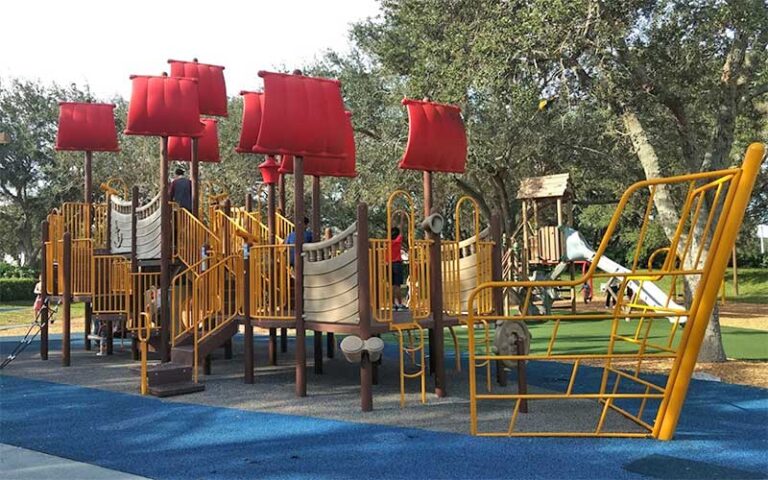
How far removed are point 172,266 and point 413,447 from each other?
7.65 metres

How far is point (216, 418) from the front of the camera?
747 centimetres

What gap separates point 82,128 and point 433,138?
924 cm

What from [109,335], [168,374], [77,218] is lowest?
[168,374]

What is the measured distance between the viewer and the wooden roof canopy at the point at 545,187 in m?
21.8

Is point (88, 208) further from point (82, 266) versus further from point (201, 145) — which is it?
point (201, 145)

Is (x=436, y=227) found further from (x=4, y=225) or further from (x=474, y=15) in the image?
(x=4, y=225)

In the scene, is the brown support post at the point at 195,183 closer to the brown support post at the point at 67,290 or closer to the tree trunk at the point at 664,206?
the brown support post at the point at 67,290

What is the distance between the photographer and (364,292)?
7863mm

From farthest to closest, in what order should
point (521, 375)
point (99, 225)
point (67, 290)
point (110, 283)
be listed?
point (99, 225) → point (110, 283) → point (67, 290) → point (521, 375)

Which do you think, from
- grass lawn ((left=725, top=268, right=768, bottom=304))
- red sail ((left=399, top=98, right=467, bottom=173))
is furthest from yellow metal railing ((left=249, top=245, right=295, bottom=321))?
grass lawn ((left=725, top=268, right=768, bottom=304))

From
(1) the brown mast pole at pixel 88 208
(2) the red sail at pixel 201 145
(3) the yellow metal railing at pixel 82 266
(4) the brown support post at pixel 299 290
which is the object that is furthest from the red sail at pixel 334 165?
(2) the red sail at pixel 201 145

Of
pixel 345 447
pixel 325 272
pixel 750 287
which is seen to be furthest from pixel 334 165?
pixel 750 287

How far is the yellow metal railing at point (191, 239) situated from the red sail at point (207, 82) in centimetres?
360

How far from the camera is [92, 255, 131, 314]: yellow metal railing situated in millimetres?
12523
